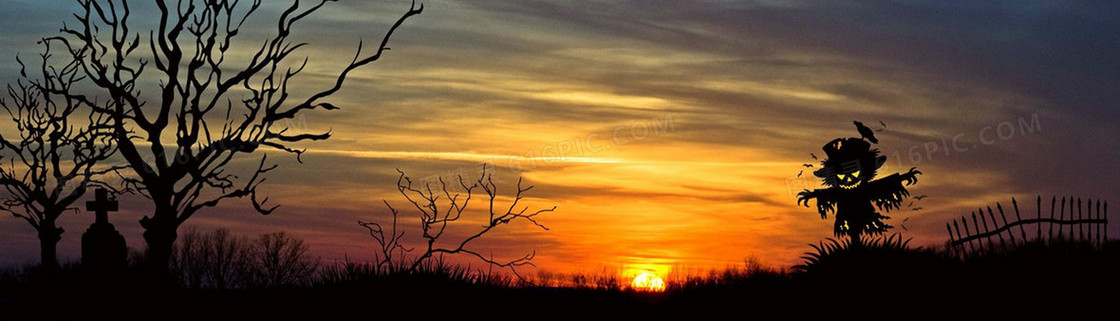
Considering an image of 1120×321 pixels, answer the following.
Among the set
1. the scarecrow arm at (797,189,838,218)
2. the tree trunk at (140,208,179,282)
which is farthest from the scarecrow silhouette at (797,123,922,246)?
the tree trunk at (140,208,179,282)

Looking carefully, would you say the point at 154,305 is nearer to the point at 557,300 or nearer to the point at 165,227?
the point at 165,227

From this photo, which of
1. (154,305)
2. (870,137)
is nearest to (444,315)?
(154,305)

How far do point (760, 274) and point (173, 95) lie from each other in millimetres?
11562

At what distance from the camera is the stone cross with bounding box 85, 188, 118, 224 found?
19.6 metres

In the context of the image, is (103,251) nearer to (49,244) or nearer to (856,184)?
(49,244)

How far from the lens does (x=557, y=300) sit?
51.6 ft

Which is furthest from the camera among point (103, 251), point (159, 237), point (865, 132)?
point (865, 132)

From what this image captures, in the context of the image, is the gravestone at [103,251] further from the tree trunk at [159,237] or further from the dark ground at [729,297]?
the tree trunk at [159,237]

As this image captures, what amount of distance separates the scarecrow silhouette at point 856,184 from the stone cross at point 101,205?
1965 cm

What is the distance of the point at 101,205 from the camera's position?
19641 mm

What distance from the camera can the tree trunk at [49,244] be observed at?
2871 cm

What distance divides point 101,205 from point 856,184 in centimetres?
2125

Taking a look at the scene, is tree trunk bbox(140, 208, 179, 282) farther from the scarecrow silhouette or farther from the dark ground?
the scarecrow silhouette

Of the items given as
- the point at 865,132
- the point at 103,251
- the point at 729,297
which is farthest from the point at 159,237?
→ the point at 865,132
